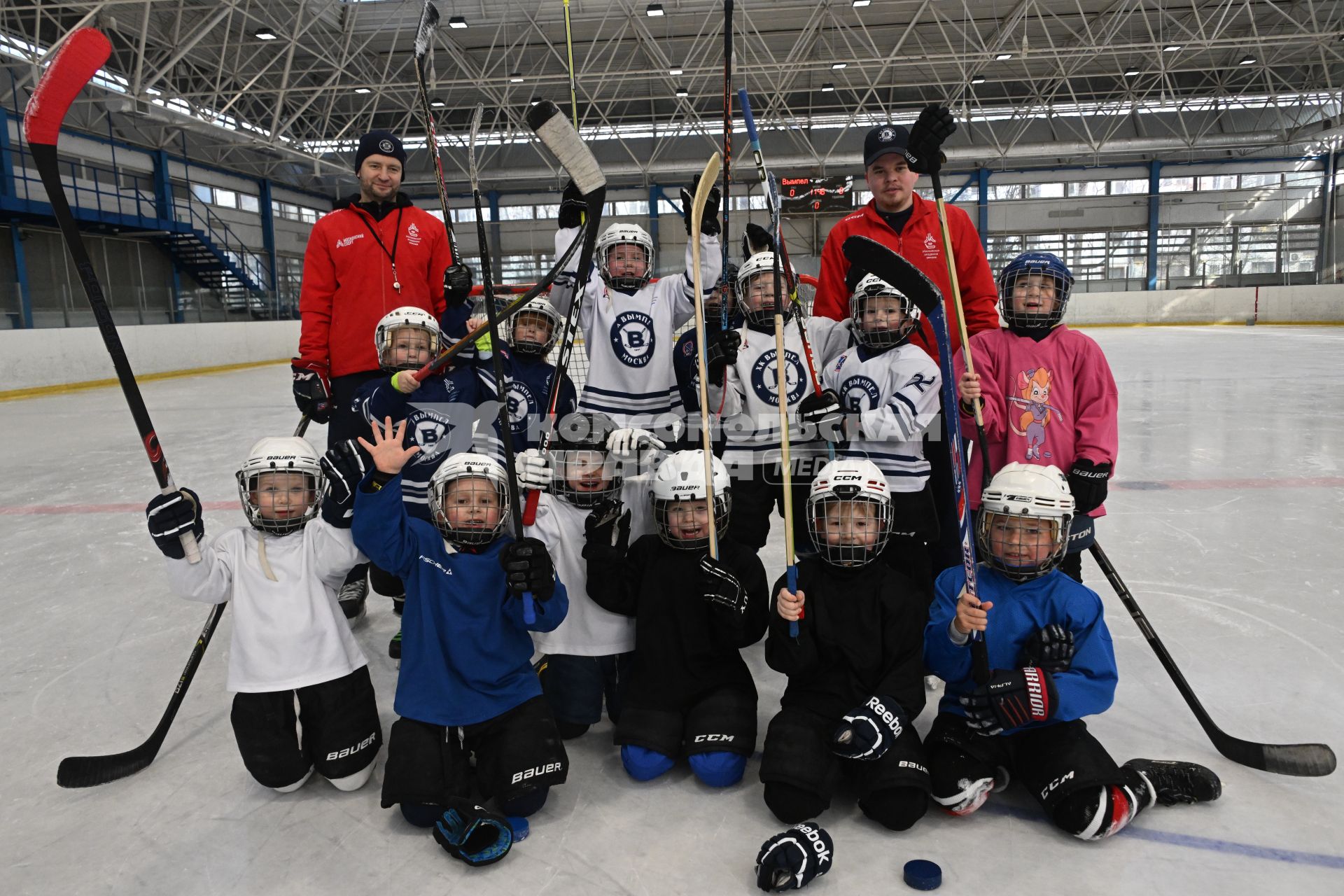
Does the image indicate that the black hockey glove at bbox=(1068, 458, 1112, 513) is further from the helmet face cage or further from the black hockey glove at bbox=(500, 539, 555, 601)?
the black hockey glove at bbox=(500, 539, 555, 601)

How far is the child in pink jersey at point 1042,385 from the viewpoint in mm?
1965

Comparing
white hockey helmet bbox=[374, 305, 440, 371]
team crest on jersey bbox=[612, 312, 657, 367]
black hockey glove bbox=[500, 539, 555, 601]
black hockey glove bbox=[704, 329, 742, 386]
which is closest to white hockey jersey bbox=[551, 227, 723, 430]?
team crest on jersey bbox=[612, 312, 657, 367]

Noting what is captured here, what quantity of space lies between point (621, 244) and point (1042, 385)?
1.12m

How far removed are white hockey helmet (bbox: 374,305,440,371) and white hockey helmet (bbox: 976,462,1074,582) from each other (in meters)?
1.43

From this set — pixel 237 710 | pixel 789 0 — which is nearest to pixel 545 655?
pixel 237 710

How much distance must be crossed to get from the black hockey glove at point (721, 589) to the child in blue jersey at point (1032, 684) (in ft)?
1.24

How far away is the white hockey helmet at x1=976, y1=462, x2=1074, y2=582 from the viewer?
5.35 ft

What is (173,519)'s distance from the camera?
163cm

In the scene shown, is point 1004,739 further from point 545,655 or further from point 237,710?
point 237,710

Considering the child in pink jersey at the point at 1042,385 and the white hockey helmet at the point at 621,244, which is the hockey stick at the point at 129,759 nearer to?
the white hockey helmet at the point at 621,244

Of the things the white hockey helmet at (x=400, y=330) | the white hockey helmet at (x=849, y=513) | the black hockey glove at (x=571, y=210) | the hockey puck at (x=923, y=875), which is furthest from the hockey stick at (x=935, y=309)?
the white hockey helmet at (x=400, y=330)

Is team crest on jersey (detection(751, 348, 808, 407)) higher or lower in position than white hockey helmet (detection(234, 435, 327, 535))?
higher

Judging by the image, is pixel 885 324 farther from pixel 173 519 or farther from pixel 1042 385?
pixel 173 519

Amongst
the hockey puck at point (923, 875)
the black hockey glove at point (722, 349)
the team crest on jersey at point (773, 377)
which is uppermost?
the black hockey glove at point (722, 349)
